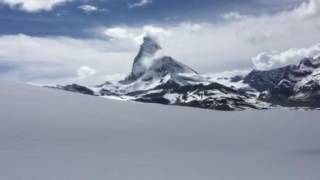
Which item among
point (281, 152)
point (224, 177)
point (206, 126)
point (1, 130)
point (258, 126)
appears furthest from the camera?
point (258, 126)

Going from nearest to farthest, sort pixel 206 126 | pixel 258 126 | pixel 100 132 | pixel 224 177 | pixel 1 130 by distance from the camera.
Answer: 1. pixel 224 177
2. pixel 1 130
3. pixel 100 132
4. pixel 206 126
5. pixel 258 126

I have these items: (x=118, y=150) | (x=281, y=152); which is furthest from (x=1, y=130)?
(x=281, y=152)

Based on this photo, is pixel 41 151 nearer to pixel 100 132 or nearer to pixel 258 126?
pixel 100 132

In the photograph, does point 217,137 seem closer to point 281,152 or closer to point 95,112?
point 281,152

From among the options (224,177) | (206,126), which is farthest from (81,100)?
(224,177)

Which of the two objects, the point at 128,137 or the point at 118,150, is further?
the point at 128,137

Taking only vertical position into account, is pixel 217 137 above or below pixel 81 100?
below
